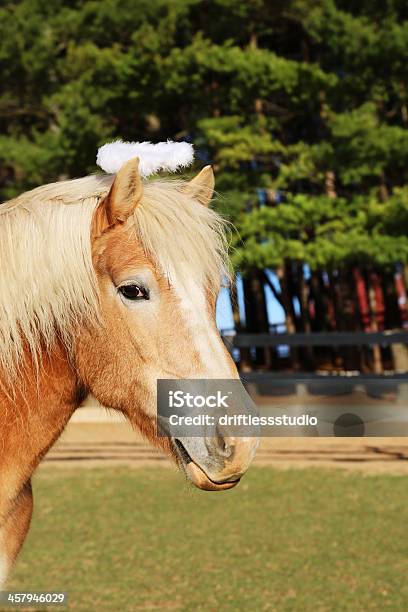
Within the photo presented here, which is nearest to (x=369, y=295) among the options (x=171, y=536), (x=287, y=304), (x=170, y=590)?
(x=287, y=304)

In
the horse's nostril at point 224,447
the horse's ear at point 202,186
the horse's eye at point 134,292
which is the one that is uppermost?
the horse's ear at point 202,186

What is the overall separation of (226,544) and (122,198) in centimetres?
491

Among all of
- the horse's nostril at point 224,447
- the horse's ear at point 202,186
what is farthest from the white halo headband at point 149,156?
the horse's nostril at point 224,447

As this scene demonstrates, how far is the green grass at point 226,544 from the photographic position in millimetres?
4961

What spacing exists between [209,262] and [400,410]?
136 inches

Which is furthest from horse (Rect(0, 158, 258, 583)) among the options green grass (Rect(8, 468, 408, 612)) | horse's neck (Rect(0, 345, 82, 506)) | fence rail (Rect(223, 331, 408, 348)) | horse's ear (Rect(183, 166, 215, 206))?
fence rail (Rect(223, 331, 408, 348))

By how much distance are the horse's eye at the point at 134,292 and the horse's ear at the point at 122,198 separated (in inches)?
7.3

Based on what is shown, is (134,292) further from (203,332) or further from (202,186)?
(202,186)

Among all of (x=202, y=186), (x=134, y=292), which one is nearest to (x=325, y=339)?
(x=202, y=186)

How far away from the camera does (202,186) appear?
217cm

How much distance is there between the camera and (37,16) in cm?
1470

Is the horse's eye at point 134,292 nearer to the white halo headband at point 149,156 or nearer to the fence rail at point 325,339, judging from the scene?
the white halo headband at point 149,156

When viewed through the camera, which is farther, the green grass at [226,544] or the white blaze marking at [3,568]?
the green grass at [226,544]

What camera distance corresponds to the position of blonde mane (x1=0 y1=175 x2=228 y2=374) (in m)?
1.93
